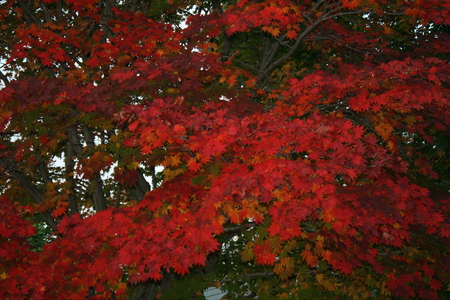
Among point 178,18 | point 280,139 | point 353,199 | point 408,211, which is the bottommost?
point 408,211

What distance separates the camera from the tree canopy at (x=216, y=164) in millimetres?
5004

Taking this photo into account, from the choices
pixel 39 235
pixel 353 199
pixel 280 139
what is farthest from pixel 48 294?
pixel 39 235

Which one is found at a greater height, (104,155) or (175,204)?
(104,155)

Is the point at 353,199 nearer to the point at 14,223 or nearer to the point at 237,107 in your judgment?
the point at 237,107

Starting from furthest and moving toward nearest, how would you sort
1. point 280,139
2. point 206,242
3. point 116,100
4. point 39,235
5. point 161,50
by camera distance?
point 39,235
point 161,50
point 116,100
point 280,139
point 206,242

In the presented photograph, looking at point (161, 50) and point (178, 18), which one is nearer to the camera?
point (161, 50)

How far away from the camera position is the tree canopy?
5.00 m

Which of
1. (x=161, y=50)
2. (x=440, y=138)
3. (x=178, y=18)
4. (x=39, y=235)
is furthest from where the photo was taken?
(x=39, y=235)

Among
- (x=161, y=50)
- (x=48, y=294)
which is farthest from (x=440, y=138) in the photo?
(x=48, y=294)

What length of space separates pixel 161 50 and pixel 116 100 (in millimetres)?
1681

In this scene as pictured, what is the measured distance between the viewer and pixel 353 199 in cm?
516

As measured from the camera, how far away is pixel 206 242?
4938 millimetres

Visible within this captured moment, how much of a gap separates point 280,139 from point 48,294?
3972 mm

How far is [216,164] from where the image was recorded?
17.5ft
